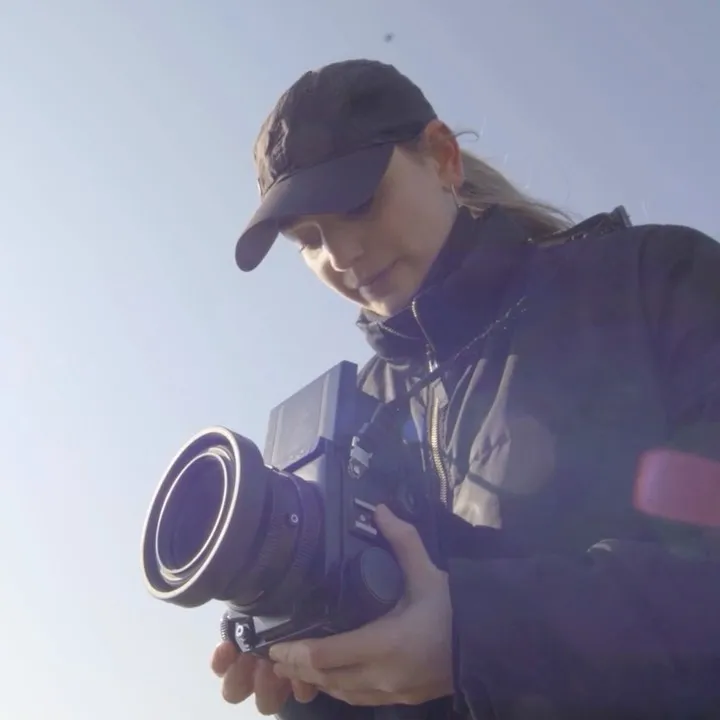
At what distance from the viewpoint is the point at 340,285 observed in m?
1.85

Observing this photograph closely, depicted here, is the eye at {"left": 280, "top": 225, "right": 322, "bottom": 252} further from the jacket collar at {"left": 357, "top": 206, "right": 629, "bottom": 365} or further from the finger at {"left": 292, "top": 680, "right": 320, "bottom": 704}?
the finger at {"left": 292, "top": 680, "right": 320, "bottom": 704}

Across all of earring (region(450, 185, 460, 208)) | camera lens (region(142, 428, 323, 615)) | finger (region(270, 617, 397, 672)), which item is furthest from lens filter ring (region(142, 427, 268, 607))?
earring (region(450, 185, 460, 208))

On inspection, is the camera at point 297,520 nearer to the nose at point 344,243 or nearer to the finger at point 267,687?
the finger at point 267,687

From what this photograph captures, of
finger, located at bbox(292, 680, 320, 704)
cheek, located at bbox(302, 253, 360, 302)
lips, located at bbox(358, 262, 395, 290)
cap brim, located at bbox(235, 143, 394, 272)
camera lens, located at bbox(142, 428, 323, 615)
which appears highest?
cap brim, located at bbox(235, 143, 394, 272)

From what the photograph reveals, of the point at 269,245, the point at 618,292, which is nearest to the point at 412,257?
the point at 269,245

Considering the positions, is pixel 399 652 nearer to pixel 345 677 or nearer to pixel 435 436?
pixel 345 677

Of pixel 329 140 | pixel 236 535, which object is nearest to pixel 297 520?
pixel 236 535

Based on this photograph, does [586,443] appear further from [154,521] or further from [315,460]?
[154,521]

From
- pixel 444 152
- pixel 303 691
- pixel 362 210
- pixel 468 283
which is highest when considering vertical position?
pixel 444 152

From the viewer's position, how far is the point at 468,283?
1588 mm

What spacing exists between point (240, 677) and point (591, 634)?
2.36ft

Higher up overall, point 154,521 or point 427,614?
point 154,521

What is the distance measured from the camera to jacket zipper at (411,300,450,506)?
1516mm

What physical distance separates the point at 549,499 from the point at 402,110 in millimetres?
945
